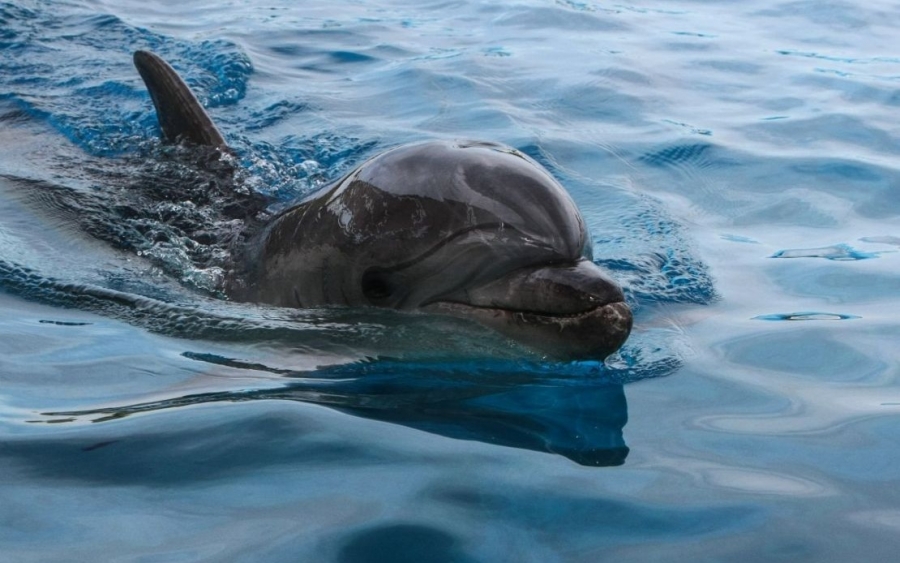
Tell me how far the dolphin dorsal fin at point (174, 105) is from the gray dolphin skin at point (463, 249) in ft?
10.1

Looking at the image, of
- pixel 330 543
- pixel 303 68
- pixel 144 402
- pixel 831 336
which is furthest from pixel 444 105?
pixel 330 543

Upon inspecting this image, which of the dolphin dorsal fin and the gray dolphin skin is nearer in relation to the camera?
the gray dolphin skin

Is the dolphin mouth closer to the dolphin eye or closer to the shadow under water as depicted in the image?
the shadow under water

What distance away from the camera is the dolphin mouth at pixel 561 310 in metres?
4.59

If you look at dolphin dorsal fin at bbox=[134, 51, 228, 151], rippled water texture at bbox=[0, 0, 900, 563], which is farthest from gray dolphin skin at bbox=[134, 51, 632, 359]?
dolphin dorsal fin at bbox=[134, 51, 228, 151]

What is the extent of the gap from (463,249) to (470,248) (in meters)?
0.04

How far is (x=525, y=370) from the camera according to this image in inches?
193

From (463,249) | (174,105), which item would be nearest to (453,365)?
(463,249)

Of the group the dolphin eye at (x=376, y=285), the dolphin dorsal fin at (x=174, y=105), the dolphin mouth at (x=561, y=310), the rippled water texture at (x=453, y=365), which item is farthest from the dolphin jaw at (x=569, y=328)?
the dolphin dorsal fin at (x=174, y=105)

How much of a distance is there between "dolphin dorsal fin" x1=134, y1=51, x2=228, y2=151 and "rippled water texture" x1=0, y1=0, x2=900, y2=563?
317 millimetres

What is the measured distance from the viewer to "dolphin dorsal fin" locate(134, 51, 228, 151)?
827cm

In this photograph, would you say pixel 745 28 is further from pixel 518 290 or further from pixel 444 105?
pixel 518 290

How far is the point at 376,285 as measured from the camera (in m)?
5.36

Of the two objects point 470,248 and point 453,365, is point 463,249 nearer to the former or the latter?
point 470,248
